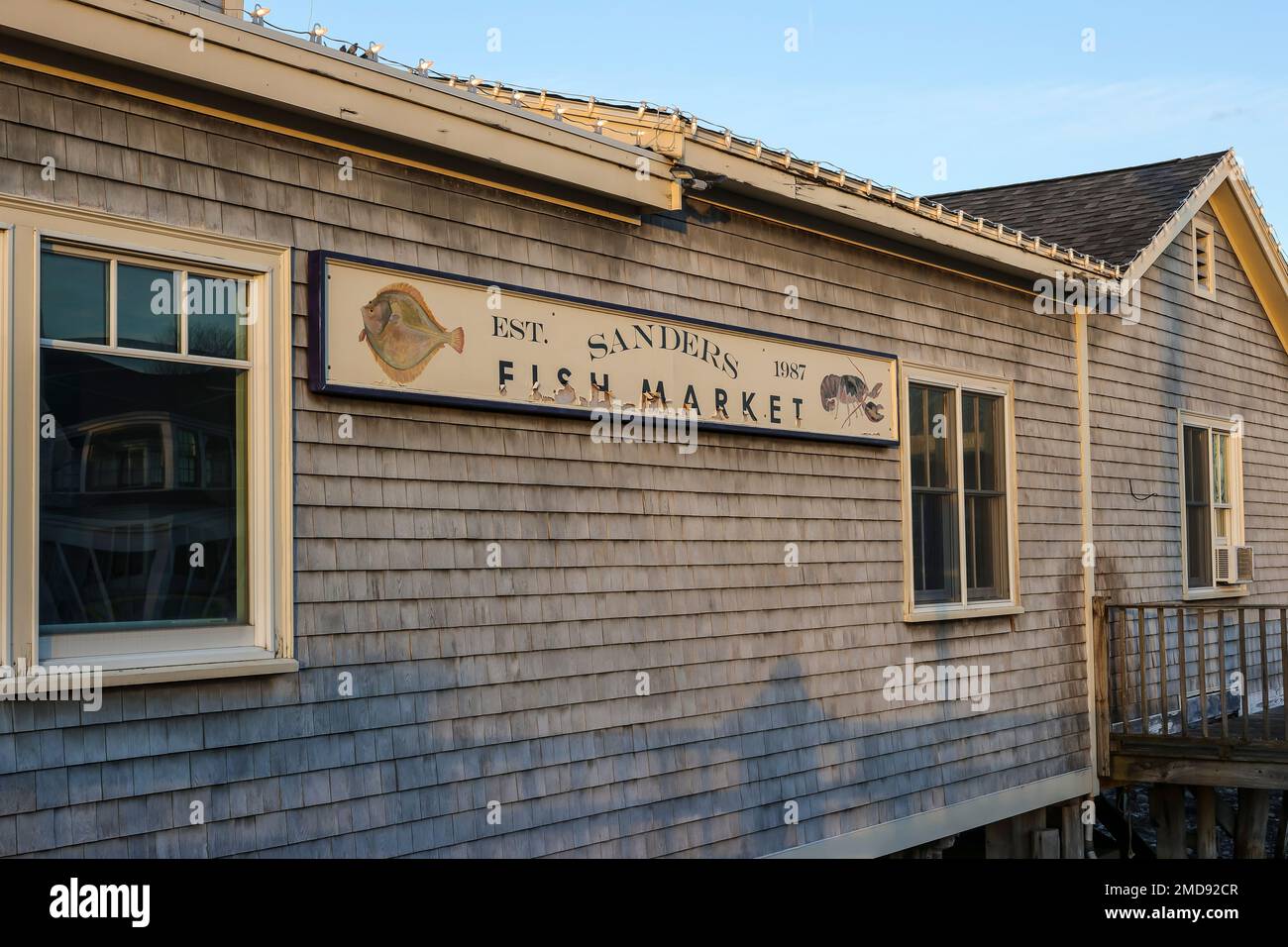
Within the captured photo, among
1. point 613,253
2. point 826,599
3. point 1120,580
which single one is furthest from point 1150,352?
point 613,253

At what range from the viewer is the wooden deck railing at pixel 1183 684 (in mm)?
10102

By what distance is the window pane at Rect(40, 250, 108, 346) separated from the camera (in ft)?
16.4

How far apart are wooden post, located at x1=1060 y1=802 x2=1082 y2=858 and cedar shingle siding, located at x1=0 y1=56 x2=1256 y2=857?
822 millimetres

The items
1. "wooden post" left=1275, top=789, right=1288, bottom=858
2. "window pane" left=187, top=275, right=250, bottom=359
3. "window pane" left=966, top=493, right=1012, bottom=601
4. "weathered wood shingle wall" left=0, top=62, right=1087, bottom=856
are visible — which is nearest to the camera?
"weathered wood shingle wall" left=0, top=62, right=1087, bottom=856

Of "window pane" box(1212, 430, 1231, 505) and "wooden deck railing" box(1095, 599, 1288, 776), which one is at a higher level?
"window pane" box(1212, 430, 1231, 505)

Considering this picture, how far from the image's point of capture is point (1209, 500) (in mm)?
13328

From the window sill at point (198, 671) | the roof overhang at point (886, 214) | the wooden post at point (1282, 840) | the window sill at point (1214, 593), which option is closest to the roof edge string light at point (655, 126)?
the roof overhang at point (886, 214)

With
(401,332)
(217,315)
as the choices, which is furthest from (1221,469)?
(217,315)

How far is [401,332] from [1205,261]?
10.1 metres

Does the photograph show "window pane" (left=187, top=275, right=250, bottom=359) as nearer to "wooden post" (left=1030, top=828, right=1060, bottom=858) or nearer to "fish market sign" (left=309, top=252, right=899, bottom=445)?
"fish market sign" (left=309, top=252, right=899, bottom=445)

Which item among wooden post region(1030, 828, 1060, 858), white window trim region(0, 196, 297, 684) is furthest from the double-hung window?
white window trim region(0, 196, 297, 684)

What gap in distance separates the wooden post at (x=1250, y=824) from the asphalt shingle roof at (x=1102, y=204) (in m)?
4.69
